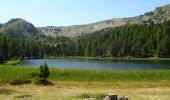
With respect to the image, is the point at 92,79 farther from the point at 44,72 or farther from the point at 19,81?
the point at 19,81

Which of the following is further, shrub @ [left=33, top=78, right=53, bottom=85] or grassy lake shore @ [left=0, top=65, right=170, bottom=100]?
shrub @ [left=33, top=78, right=53, bottom=85]

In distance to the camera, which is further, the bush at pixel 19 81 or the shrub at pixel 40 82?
the bush at pixel 19 81

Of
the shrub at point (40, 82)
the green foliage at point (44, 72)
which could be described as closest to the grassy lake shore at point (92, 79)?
the shrub at point (40, 82)

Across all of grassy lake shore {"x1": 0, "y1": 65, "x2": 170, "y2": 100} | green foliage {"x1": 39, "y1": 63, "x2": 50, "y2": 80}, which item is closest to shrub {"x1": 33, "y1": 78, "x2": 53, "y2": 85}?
grassy lake shore {"x1": 0, "y1": 65, "x2": 170, "y2": 100}

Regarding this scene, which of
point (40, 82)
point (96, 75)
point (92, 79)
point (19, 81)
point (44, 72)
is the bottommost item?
point (92, 79)

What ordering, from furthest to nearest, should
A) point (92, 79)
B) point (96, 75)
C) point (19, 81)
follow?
point (96, 75), point (92, 79), point (19, 81)

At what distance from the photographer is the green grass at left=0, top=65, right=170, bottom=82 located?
215 ft

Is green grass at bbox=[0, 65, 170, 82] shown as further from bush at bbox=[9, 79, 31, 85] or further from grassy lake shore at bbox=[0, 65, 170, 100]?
bush at bbox=[9, 79, 31, 85]

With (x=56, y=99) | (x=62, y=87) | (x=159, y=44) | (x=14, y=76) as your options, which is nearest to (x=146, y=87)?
(x=62, y=87)

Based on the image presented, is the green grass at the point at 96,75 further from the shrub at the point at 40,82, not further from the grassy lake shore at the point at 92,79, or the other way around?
the shrub at the point at 40,82

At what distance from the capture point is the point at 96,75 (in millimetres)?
66938

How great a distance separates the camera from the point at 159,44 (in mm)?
197625

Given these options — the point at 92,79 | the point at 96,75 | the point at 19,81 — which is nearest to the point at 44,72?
the point at 19,81

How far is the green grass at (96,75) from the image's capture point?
6550 cm
